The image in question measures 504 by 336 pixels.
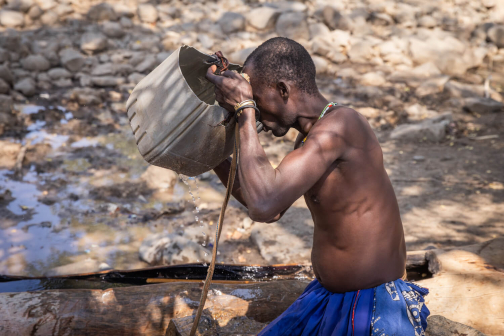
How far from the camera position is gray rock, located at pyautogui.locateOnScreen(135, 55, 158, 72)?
8.39 metres

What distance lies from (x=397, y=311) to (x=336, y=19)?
891 centimetres

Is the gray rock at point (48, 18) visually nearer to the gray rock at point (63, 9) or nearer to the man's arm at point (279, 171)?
the gray rock at point (63, 9)

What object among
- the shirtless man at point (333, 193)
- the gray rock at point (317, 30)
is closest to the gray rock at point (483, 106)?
the gray rock at point (317, 30)

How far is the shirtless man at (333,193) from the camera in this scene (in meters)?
1.72

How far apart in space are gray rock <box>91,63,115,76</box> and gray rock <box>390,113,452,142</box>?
16.5 ft

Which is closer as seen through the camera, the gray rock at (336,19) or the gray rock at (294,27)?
the gray rock at (294,27)

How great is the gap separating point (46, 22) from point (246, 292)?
338 inches

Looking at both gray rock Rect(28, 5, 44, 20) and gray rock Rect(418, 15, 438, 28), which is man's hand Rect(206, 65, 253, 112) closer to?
gray rock Rect(28, 5, 44, 20)

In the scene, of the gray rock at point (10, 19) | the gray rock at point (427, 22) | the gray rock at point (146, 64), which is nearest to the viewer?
the gray rock at point (146, 64)

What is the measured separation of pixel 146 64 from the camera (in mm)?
8445

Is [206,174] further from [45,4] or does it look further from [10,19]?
[45,4]

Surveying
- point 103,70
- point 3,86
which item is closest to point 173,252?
point 3,86

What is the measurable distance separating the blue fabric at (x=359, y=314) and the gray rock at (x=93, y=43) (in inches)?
311

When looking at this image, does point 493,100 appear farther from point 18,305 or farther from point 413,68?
point 18,305
